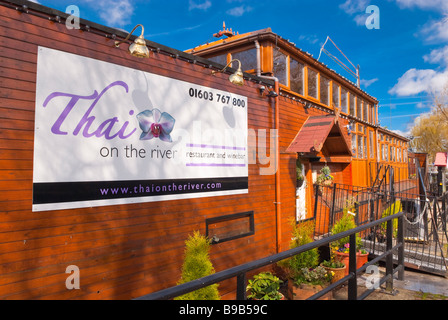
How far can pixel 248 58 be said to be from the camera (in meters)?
7.81

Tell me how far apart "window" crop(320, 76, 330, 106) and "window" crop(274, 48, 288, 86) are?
2467mm

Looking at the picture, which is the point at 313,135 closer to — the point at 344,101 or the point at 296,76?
the point at 296,76

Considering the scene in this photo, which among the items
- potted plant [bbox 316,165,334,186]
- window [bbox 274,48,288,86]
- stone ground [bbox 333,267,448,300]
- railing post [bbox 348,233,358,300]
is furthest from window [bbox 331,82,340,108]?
railing post [bbox 348,233,358,300]

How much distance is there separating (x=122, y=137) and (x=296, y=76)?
585cm

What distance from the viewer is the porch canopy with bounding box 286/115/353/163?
7297 mm

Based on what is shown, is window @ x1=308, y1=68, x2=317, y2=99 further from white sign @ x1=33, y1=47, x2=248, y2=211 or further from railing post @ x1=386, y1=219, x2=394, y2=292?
railing post @ x1=386, y1=219, x2=394, y2=292

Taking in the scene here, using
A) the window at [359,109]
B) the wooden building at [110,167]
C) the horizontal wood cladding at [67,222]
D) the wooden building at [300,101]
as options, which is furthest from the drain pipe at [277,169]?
the window at [359,109]

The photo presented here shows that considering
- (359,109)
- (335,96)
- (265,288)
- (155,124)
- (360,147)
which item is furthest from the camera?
(359,109)

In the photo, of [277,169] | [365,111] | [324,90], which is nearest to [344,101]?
[324,90]

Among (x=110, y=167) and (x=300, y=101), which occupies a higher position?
(x=300, y=101)

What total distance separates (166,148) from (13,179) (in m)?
2.08

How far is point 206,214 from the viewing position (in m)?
5.39

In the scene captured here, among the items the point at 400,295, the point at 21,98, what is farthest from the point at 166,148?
the point at 400,295
